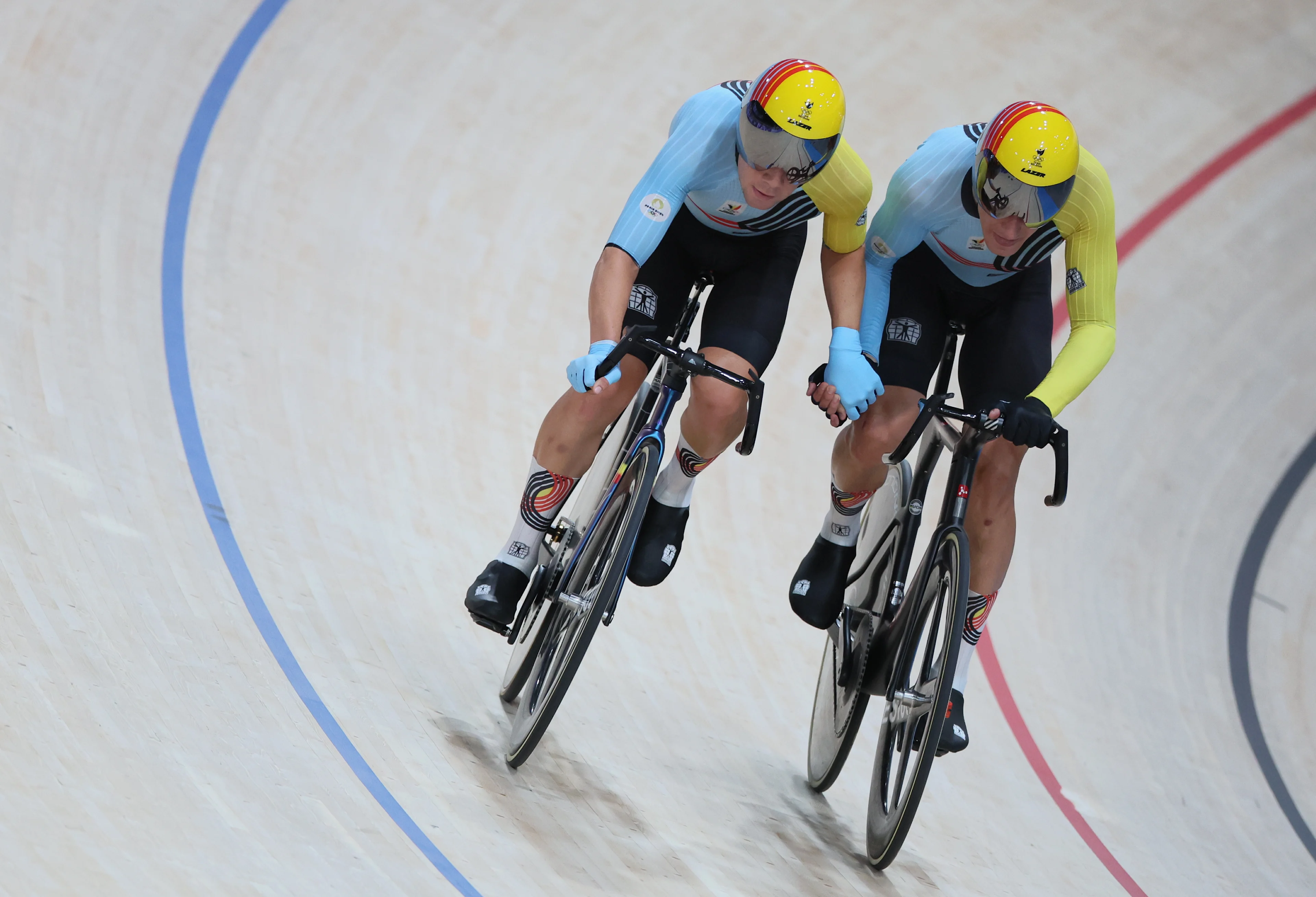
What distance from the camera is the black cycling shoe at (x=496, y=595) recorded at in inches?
113

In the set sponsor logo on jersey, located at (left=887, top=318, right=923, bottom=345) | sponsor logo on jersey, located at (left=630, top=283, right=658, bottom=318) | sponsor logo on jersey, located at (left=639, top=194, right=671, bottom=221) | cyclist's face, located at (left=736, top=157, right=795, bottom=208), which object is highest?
cyclist's face, located at (left=736, top=157, right=795, bottom=208)

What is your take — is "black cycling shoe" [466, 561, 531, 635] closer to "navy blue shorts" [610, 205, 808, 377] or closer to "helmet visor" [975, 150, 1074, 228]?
"navy blue shorts" [610, 205, 808, 377]

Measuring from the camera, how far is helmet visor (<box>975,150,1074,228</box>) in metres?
2.55

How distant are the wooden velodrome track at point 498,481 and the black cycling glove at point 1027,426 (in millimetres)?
1034

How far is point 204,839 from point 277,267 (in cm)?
273

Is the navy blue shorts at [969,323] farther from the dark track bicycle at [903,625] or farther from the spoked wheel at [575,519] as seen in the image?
the spoked wheel at [575,519]

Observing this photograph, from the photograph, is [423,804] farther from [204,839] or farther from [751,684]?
[751,684]

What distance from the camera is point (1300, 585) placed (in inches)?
197

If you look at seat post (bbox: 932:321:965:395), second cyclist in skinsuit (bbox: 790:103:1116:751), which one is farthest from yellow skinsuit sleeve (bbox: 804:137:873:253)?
seat post (bbox: 932:321:965:395)

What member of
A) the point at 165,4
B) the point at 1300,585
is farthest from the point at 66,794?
the point at 1300,585

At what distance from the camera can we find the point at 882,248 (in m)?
2.93

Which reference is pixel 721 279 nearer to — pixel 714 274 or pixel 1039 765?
pixel 714 274

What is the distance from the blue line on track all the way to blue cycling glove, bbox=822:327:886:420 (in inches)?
46.8

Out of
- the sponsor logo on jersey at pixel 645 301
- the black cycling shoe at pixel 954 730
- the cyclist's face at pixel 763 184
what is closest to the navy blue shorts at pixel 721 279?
the sponsor logo on jersey at pixel 645 301
